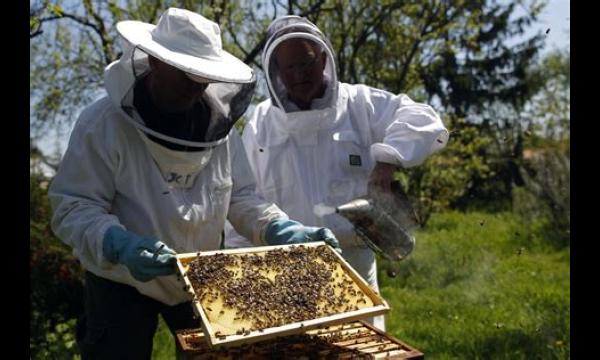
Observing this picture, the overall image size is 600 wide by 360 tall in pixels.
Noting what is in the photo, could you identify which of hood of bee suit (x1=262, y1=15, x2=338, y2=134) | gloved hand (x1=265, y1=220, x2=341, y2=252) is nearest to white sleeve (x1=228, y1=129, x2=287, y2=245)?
gloved hand (x1=265, y1=220, x2=341, y2=252)

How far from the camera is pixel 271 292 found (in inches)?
83.5

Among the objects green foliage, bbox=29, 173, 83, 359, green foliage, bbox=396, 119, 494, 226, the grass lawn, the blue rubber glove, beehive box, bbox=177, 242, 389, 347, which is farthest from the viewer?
green foliage, bbox=396, 119, 494, 226

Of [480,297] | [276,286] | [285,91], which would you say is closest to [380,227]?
[276,286]

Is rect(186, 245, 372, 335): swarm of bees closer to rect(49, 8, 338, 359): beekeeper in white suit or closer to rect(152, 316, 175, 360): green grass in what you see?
rect(49, 8, 338, 359): beekeeper in white suit

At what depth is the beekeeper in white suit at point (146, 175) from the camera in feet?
7.42

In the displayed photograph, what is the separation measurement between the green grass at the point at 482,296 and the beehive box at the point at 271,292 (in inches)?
87.1

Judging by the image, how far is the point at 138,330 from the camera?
7.89 ft

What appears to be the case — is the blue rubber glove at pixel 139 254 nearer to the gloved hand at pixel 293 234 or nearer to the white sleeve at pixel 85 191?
the white sleeve at pixel 85 191

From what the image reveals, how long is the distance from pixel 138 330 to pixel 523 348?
3551 millimetres

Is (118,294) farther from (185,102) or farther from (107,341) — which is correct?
(185,102)

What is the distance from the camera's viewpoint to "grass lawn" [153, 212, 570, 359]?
472 centimetres

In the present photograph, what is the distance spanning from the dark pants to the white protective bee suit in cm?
7

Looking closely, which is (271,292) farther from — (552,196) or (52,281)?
(552,196)

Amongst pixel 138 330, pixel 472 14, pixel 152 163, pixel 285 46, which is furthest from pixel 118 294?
pixel 472 14
